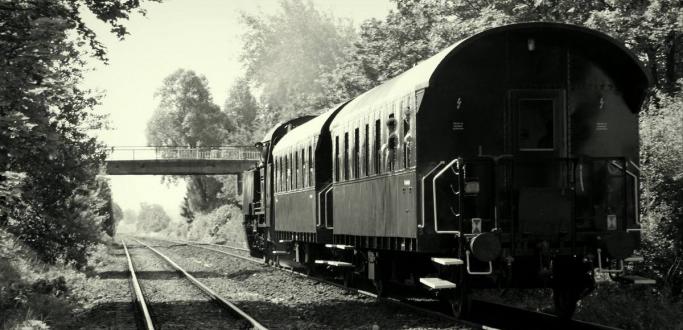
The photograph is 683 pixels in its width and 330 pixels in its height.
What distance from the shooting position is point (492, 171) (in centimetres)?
1121

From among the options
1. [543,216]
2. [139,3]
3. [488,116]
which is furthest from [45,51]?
[543,216]

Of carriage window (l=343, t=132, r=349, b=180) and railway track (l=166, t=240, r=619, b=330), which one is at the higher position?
carriage window (l=343, t=132, r=349, b=180)

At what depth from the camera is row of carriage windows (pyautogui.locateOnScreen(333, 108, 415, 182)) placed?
12016 mm

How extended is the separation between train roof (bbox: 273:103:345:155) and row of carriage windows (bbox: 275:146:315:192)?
23 centimetres

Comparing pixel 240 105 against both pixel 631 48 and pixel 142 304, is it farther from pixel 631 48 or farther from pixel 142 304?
pixel 142 304

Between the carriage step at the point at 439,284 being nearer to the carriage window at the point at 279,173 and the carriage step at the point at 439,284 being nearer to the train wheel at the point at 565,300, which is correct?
the train wheel at the point at 565,300

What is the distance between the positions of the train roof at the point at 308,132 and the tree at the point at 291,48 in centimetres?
4457

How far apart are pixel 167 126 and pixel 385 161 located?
3126 inches

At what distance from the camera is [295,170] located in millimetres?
20578

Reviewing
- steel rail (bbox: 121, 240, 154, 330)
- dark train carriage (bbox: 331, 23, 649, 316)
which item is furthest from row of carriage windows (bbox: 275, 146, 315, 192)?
dark train carriage (bbox: 331, 23, 649, 316)

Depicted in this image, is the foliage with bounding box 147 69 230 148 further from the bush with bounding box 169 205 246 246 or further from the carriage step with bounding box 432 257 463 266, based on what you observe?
the carriage step with bounding box 432 257 463 266

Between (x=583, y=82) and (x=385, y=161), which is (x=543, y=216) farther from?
(x=385, y=161)

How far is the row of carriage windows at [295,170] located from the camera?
1870 cm

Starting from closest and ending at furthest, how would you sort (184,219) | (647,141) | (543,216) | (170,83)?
(543,216) → (647,141) → (184,219) → (170,83)
